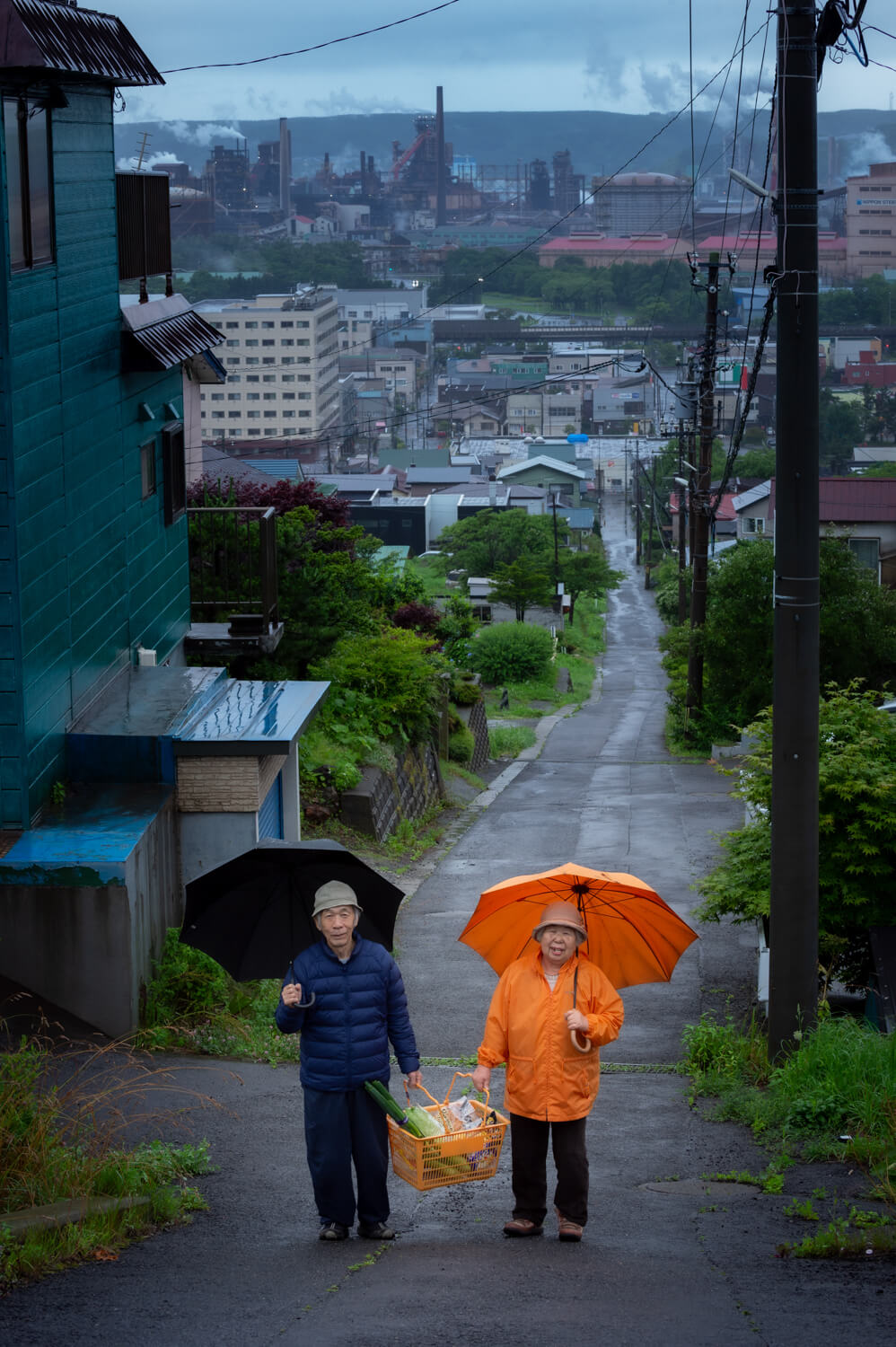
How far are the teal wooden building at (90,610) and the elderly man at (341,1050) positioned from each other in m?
3.29

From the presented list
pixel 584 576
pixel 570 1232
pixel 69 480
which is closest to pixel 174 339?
pixel 69 480

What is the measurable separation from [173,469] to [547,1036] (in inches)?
387

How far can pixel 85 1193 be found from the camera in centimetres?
580

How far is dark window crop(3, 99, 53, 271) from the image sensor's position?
939 centimetres

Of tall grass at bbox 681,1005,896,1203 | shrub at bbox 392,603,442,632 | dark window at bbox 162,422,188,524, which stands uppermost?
dark window at bbox 162,422,188,524

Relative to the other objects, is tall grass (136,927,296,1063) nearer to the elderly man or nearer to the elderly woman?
the elderly man

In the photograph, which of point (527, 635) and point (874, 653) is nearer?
point (874, 653)

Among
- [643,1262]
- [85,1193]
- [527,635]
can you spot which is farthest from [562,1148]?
→ [527,635]

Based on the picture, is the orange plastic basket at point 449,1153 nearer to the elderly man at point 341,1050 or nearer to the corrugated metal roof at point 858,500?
the elderly man at point 341,1050

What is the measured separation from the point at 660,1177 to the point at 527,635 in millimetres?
47901

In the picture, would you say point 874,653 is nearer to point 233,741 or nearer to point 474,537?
point 233,741

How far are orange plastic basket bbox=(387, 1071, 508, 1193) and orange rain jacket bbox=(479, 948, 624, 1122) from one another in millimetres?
150

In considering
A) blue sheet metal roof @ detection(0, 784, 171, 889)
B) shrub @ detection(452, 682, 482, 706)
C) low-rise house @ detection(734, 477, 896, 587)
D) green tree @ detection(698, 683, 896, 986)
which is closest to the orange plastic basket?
blue sheet metal roof @ detection(0, 784, 171, 889)

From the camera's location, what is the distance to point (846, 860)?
380 inches
